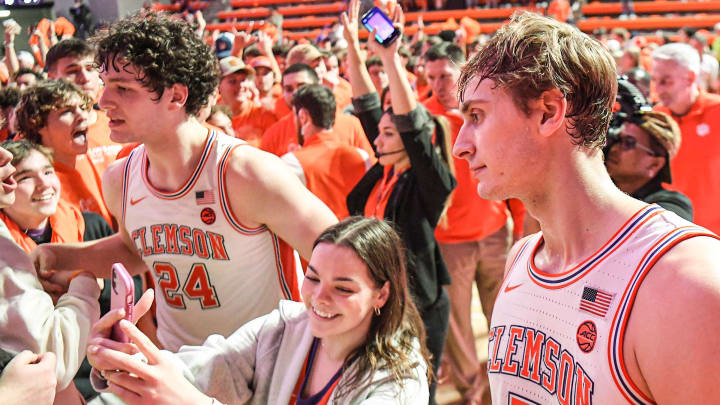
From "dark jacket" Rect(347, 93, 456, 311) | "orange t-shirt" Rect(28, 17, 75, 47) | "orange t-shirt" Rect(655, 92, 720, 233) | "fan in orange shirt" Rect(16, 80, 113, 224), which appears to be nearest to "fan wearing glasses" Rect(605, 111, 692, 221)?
"dark jacket" Rect(347, 93, 456, 311)

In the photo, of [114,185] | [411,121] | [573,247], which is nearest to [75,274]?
[114,185]

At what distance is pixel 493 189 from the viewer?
1.40 m

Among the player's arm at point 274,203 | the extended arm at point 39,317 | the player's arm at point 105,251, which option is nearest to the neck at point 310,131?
the player's arm at point 105,251

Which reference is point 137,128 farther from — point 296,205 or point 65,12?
point 65,12

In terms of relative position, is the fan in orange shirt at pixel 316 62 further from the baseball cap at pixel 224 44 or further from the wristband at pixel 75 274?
the wristband at pixel 75 274

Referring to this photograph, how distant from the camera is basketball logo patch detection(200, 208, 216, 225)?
2363mm

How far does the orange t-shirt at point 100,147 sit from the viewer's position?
408cm

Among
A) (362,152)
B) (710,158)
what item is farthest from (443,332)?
(710,158)

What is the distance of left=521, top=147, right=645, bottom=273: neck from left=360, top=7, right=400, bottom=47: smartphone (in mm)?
2251

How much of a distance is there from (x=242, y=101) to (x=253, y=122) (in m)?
0.25

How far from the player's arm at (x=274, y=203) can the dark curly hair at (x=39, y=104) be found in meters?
A: 1.62

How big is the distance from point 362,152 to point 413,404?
8.85ft

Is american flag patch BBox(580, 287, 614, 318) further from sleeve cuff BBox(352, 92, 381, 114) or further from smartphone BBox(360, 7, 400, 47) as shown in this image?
sleeve cuff BBox(352, 92, 381, 114)

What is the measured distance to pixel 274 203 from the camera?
230 cm
